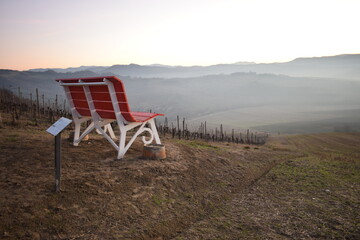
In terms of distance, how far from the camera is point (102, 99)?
17.7 feet

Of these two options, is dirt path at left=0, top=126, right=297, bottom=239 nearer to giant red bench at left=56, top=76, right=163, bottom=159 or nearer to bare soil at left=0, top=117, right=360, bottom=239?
bare soil at left=0, top=117, right=360, bottom=239

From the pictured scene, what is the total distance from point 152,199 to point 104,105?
2.36 m

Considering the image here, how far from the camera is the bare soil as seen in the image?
10.9 ft

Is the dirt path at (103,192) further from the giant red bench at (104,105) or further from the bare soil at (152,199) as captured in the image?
the giant red bench at (104,105)

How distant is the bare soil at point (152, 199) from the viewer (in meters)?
3.31

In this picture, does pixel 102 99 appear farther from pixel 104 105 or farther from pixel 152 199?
pixel 152 199

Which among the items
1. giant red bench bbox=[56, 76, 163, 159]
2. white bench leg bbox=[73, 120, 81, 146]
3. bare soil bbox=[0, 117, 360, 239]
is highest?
giant red bench bbox=[56, 76, 163, 159]

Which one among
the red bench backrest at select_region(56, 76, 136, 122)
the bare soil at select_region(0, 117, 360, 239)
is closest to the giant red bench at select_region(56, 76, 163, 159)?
the red bench backrest at select_region(56, 76, 136, 122)

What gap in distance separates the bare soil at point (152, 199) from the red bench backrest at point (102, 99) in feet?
3.08

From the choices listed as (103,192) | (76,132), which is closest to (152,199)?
(103,192)

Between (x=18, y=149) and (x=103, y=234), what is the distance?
3508mm

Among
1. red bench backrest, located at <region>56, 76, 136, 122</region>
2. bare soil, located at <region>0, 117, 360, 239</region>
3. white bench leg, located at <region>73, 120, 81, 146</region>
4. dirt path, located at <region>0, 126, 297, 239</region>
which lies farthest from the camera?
white bench leg, located at <region>73, 120, 81, 146</region>

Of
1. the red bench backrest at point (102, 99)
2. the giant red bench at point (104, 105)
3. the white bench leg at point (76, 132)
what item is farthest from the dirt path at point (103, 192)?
the red bench backrest at point (102, 99)

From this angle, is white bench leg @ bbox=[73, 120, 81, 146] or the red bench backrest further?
white bench leg @ bbox=[73, 120, 81, 146]
